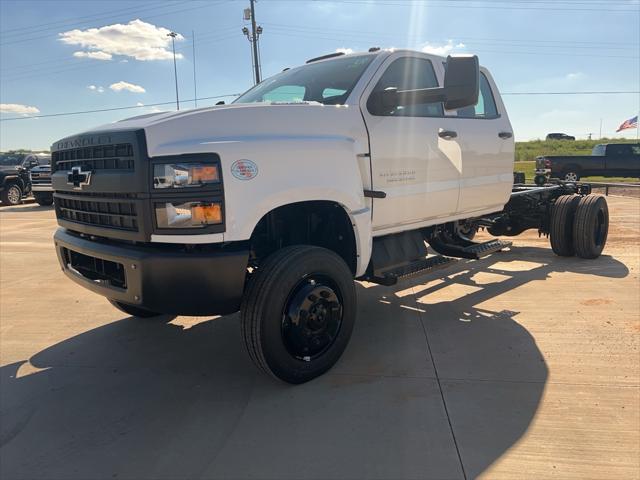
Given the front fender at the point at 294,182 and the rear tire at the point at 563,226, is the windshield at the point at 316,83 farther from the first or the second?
the rear tire at the point at 563,226

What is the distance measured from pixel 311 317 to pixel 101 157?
1.58 metres

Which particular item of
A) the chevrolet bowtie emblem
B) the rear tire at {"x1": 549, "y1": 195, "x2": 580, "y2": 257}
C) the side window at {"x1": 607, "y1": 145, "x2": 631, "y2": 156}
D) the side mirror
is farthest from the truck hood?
the side window at {"x1": 607, "y1": 145, "x2": 631, "y2": 156}

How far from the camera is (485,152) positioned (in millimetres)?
4777

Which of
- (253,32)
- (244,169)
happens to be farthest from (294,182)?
(253,32)

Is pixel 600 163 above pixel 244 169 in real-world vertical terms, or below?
below

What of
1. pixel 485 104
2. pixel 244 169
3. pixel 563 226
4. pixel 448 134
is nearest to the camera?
pixel 244 169

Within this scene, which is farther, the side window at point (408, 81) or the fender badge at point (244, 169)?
the side window at point (408, 81)

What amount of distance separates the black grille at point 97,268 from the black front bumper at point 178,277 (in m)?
0.01

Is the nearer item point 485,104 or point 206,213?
point 206,213

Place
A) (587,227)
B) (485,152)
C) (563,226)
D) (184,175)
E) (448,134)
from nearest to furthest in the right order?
(184,175)
(448,134)
(485,152)
(587,227)
(563,226)

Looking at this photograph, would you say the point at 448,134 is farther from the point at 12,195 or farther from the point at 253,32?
the point at 253,32

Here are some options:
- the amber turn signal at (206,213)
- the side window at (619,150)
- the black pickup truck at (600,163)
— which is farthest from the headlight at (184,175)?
the side window at (619,150)

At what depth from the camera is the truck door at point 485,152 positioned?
4551 millimetres

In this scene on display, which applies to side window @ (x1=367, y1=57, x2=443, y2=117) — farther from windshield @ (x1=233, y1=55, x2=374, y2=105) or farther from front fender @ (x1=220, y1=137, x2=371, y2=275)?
front fender @ (x1=220, y1=137, x2=371, y2=275)
